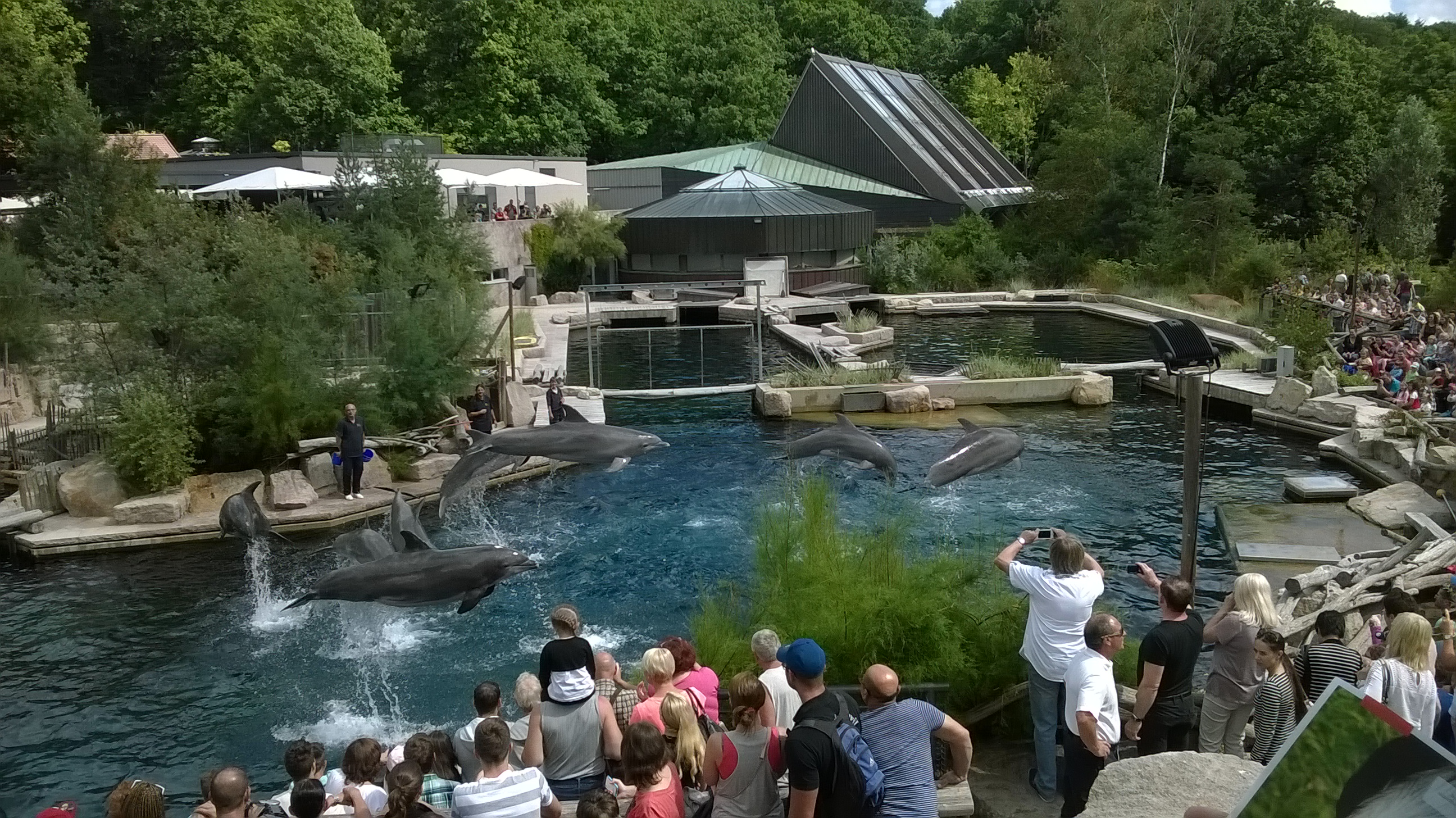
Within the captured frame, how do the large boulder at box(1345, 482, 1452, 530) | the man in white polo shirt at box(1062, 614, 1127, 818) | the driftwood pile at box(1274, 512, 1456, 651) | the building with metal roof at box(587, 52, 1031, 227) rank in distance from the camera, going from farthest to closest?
the building with metal roof at box(587, 52, 1031, 227)
the large boulder at box(1345, 482, 1452, 530)
the driftwood pile at box(1274, 512, 1456, 651)
the man in white polo shirt at box(1062, 614, 1127, 818)

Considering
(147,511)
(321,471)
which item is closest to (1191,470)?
(321,471)

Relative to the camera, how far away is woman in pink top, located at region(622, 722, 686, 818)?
4875 mm

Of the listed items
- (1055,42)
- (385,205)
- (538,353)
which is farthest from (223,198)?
(1055,42)

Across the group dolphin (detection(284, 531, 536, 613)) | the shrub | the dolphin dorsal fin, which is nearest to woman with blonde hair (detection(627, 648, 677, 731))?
dolphin (detection(284, 531, 536, 613))

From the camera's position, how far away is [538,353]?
24625mm

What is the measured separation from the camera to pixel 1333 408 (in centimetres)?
1830

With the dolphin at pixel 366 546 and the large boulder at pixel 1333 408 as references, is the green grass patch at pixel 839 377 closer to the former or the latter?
the large boulder at pixel 1333 408

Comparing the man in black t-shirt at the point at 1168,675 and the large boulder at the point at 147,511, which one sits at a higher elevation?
the man in black t-shirt at the point at 1168,675

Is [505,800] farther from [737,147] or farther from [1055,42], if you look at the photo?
[1055,42]

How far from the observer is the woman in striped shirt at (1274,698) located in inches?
233

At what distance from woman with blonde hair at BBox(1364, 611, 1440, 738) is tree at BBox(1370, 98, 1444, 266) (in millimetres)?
32988

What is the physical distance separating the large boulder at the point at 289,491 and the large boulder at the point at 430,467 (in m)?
1.38

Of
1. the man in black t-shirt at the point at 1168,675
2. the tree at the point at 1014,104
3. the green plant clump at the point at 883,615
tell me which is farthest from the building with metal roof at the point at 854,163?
the man in black t-shirt at the point at 1168,675

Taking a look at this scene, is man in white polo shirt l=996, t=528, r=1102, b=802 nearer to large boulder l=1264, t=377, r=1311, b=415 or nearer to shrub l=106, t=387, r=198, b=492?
shrub l=106, t=387, r=198, b=492
